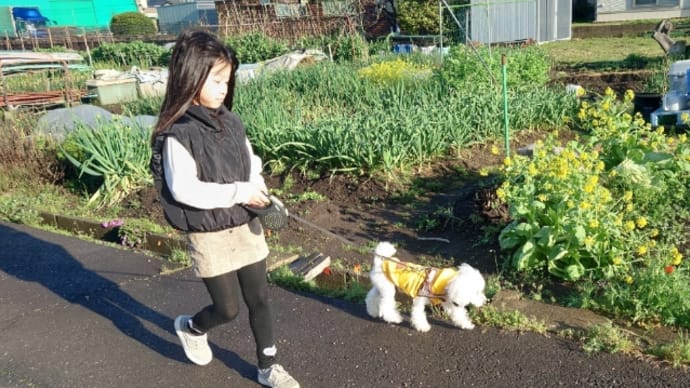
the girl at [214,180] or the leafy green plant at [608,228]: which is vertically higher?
the girl at [214,180]

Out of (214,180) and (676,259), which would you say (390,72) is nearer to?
(676,259)

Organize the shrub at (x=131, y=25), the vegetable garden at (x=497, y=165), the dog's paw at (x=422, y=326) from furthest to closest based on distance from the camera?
the shrub at (x=131, y=25), the vegetable garden at (x=497, y=165), the dog's paw at (x=422, y=326)

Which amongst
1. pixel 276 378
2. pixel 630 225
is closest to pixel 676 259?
pixel 630 225

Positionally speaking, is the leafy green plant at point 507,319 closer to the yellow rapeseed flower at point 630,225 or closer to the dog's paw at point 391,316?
the dog's paw at point 391,316

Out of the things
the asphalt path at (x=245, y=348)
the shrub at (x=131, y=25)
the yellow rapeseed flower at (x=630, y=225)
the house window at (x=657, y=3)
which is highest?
the shrub at (x=131, y=25)

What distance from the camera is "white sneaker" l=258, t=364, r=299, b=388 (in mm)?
3189

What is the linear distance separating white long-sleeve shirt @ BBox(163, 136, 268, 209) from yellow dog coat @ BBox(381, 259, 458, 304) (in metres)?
1.14

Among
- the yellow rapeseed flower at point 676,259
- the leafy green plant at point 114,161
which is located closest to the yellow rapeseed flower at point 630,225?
the yellow rapeseed flower at point 676,259

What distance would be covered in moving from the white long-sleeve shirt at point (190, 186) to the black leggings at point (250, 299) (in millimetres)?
446

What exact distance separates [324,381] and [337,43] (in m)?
15.3

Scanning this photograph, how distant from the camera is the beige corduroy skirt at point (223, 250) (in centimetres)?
301

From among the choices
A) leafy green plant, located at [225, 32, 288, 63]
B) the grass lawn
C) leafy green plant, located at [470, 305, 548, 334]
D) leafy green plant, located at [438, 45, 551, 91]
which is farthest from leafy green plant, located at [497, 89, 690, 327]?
leafy green plant, located at [225, 32, 288, 63]

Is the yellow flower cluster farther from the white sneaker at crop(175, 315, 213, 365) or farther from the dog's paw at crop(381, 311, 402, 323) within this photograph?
the white sneaker at crop(175, 315, 213, 365)

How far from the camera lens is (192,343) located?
3.47 meters
